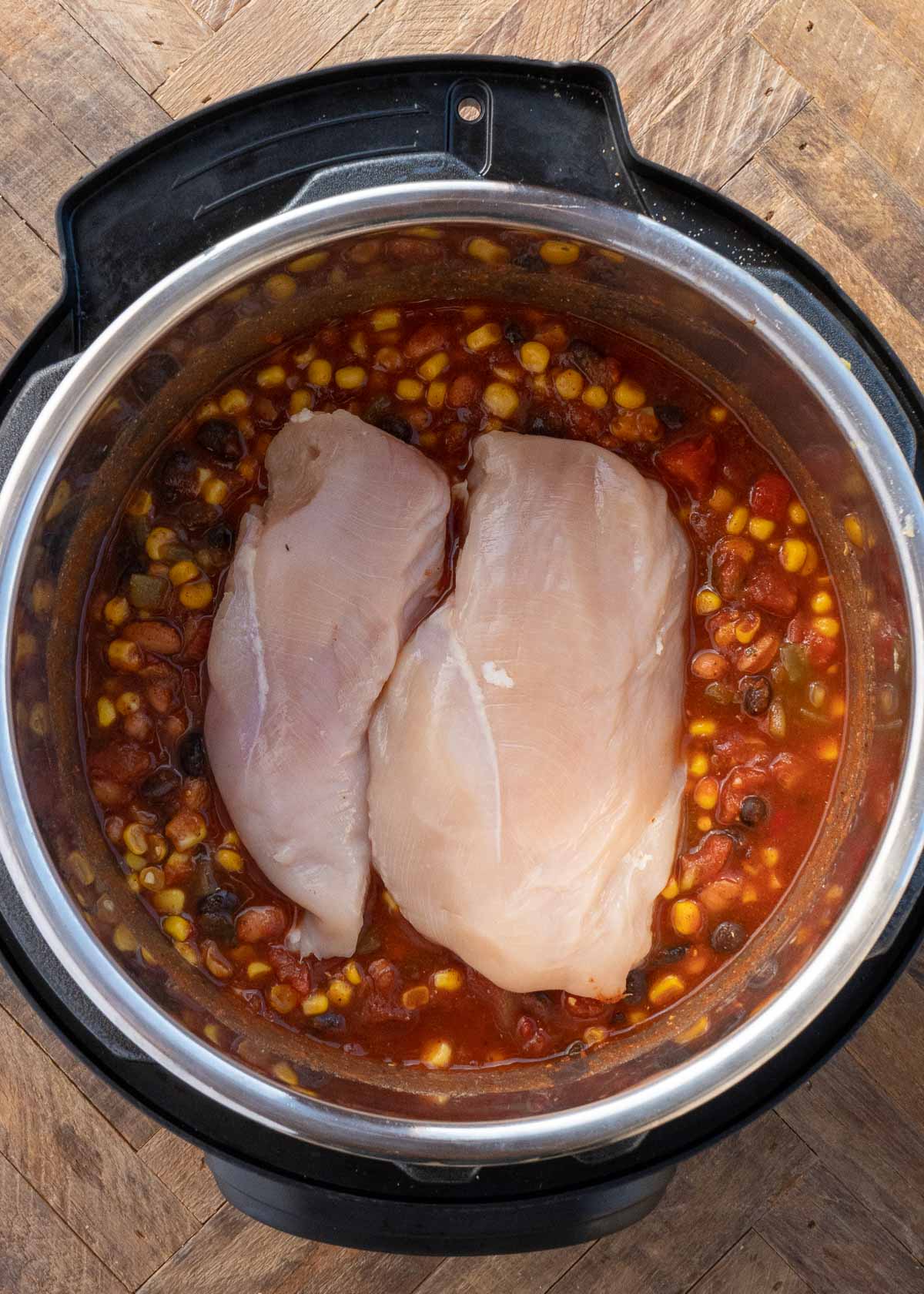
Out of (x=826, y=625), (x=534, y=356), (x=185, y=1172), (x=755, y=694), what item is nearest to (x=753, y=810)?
(x=755, y=694)

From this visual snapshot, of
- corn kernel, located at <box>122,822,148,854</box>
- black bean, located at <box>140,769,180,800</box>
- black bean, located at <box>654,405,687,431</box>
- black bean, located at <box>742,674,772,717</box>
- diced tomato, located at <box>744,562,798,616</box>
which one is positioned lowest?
corn kernel, located at <box>122,822,148,854</box>

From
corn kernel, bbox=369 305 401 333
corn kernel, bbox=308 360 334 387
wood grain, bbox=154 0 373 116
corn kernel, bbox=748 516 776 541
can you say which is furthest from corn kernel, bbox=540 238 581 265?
wood grain, bbox=154 0 373 116

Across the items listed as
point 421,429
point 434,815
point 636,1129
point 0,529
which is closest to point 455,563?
point 421,429

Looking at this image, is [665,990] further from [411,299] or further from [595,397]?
[411,299]

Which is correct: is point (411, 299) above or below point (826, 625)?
above

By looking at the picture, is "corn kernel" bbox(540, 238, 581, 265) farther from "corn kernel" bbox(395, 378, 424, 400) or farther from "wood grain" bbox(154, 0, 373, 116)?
"wood grain" bbox(154, 0, 373, 116)

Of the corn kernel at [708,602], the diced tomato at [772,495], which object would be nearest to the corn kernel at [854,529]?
the diced tomato at [772,495]
